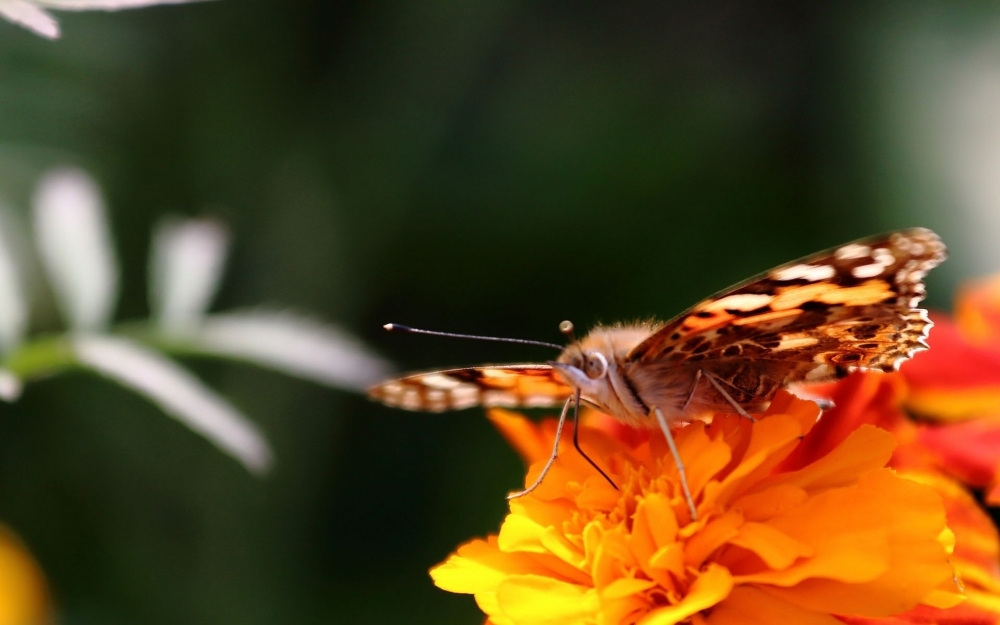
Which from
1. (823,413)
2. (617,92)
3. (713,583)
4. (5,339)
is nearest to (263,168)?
(617,92)

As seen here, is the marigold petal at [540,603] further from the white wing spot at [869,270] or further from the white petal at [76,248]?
the white petal at [76,248]

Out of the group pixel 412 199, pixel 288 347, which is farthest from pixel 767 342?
pixel 412 199

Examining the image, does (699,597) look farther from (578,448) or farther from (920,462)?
(920,462)

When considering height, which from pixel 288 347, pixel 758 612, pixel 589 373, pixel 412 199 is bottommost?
pixel 758 612

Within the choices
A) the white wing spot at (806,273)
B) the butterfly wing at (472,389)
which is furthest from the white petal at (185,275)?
the white wing spot at (806,273)

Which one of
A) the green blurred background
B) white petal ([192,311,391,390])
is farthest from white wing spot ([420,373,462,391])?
the green blurred background

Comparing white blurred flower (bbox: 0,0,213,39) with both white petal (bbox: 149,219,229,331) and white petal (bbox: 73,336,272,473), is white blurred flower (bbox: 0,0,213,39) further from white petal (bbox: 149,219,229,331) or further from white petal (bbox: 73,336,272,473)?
white petal (bbox: 149,219,229,331)
